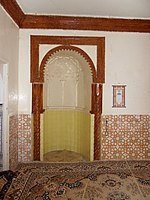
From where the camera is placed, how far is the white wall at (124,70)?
14.3 ft

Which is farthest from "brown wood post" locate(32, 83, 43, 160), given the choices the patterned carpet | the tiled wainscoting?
the patterned carpet

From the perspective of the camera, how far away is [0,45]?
123 inches

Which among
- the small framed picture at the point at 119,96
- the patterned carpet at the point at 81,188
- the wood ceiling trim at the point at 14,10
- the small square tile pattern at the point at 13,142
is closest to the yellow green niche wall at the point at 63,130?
the small framed picture at the point at 119,96

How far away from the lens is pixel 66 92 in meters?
5.29

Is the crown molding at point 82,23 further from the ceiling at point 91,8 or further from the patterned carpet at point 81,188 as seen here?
the patterned carpet at point 81,188

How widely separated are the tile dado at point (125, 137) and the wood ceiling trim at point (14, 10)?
2079 mm

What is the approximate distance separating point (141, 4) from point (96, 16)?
32.9 inches

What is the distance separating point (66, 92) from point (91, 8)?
→ 6.32ft

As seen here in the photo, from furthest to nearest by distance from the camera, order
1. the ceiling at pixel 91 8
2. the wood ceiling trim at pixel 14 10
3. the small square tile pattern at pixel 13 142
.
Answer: the small square tile pattern at pixel 13 142 → the ceiling at pixel 91 8 → the wood ceiling trim at pixel 14 10

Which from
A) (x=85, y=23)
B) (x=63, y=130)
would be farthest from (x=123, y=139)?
(x=85, y=23)

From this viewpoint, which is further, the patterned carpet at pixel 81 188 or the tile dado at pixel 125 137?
the tile dado at pixel 125 137

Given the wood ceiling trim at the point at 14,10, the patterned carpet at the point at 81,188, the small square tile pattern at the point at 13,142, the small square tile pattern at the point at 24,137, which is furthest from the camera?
the small square tile pattern at the point at 24,137

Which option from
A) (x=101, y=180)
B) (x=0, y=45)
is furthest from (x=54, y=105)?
(x=101, y=180)

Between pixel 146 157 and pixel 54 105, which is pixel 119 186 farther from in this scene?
pixel 54 105
